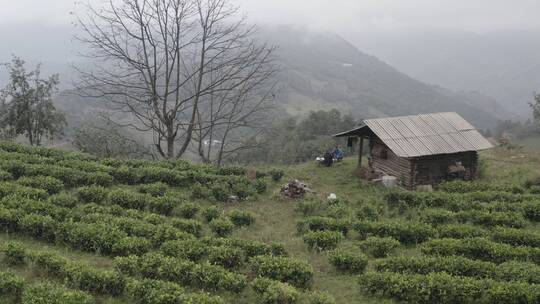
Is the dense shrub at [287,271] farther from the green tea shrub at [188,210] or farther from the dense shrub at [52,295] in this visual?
the green tea shrub at [188,210]

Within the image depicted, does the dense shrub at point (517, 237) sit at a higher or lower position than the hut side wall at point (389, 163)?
lower

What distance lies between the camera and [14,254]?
48.4 feet

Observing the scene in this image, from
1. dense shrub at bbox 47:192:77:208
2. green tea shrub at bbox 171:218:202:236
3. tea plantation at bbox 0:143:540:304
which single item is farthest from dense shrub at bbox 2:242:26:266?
green tea shrub at bbox 171:218:202:236

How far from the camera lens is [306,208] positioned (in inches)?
917

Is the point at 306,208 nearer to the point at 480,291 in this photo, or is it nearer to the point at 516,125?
the point at 480,291

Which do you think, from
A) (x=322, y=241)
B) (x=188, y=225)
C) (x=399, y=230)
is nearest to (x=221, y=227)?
(x=188, y=225)

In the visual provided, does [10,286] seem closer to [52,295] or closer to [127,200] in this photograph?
[52,295]

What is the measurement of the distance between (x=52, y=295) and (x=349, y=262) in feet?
29.3

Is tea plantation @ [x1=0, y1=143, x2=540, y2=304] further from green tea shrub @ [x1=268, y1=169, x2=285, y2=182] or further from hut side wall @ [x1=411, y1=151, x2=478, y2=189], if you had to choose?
hut side wall @ [x1=411, y1=151, x2=478, y2=189]

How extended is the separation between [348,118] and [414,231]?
219 feet

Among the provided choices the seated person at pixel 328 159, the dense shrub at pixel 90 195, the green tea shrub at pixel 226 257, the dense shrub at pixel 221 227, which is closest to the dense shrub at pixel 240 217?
the dense shrub at pixel 221 227

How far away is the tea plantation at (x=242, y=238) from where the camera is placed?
45.4 feet

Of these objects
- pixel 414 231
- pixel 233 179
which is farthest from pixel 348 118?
pixel 414 231

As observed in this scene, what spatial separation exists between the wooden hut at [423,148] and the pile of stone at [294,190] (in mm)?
5661
